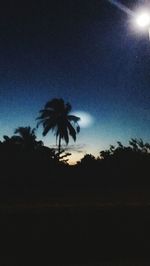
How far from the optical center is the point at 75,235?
7.12 m

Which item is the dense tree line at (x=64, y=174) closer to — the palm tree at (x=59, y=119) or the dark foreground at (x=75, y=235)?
the dark foreground at (x=75, y=235)

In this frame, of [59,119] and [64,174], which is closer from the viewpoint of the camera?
[64,174]

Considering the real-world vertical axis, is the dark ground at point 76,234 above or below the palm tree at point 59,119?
below

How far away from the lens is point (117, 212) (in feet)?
23.9

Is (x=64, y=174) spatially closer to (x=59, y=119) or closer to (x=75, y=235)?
(x=75, y=235)

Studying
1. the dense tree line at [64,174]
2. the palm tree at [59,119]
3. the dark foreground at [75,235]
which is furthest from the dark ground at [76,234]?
the palm tree at [59,119]

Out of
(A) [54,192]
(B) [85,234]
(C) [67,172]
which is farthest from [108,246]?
(C) [67,172]

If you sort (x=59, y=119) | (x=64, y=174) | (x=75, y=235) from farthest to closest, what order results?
(x=59, y=119) → (x=64, y=174) → (x=75, y=235)

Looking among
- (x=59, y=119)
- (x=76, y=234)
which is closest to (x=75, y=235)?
(x=76, y=234)

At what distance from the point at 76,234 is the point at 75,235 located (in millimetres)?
29

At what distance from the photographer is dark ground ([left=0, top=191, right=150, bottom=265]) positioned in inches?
273

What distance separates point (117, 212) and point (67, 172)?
21.6 ft

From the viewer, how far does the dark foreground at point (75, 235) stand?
6.93 metres

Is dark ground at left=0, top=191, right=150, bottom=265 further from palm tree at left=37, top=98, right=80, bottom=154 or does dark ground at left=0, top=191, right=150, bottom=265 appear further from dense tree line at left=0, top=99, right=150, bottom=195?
palm tree at left=37, top=98, right=80, bottom=154
